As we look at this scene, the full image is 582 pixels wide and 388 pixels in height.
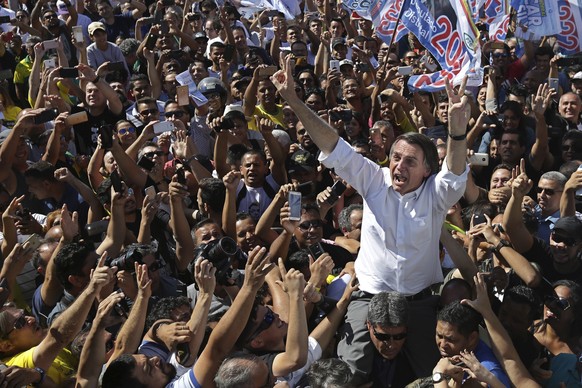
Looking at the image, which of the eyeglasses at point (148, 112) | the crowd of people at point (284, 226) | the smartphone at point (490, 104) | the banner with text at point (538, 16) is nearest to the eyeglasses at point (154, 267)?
the crowd of people at point (284, 226)

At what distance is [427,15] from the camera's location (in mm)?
8680

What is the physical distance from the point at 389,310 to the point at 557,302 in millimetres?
1170

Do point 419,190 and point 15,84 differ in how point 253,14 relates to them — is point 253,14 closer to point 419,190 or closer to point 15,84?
point 15,84

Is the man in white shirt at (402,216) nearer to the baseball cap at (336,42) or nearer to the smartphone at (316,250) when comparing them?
the smartphone at (316,250)

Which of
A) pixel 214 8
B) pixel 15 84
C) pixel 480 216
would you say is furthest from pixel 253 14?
pixel 480 216

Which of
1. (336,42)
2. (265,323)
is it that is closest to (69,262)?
(265,323)

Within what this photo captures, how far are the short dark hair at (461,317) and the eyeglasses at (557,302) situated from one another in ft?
2.50

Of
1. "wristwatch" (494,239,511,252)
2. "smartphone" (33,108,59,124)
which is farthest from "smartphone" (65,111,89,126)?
"wristwatch" (494,239,511,252)

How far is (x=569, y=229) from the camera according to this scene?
18.5 feet

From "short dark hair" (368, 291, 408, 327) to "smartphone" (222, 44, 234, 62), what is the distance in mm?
6209

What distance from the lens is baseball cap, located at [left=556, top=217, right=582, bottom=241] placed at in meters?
5.63

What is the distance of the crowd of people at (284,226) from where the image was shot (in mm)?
4336

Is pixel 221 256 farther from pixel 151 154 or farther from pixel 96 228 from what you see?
pixel 151 154

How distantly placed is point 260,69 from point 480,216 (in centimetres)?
341
